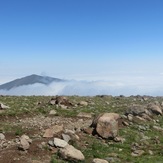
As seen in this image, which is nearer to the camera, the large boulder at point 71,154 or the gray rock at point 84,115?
the large boulder at point 71,154

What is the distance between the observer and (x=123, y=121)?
114 ft

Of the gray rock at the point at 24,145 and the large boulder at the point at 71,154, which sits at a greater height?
the gray rock at the point at 24,145

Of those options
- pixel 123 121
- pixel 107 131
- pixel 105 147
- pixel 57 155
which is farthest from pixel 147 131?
pixel 57 155

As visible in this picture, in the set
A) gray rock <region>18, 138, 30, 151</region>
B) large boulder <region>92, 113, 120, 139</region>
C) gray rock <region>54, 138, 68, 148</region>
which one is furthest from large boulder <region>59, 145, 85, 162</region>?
large boulder <region>92, 113, 120, 139</region>

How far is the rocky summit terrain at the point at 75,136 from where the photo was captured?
2331 centimetres

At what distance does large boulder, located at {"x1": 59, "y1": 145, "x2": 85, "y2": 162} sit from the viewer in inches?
904

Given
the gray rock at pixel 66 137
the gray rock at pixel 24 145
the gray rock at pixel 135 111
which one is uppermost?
the gray rock at pixel 135 111

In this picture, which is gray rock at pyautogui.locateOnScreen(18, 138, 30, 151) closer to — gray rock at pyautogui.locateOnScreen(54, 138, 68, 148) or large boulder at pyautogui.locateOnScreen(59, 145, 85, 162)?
gray rock at pyautogui.locateOnScreen(54, 138, 68, 148)

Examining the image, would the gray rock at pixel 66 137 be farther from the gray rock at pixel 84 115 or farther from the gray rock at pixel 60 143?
the gray rock at pixel 84 115

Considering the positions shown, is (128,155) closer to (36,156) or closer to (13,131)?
(36,156)

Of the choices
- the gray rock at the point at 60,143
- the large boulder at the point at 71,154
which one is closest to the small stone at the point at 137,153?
the large boulder at the point at 71,154

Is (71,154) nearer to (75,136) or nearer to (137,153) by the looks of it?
(75,136)

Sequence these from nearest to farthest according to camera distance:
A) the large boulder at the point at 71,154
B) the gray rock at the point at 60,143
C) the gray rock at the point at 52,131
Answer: the large boulder at the point at 71,154, the gray rock at the point at 60,143, the gray rock at the point at 52,131

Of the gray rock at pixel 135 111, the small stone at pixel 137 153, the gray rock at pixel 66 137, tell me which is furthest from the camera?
the gray rock at pixel 135 111
